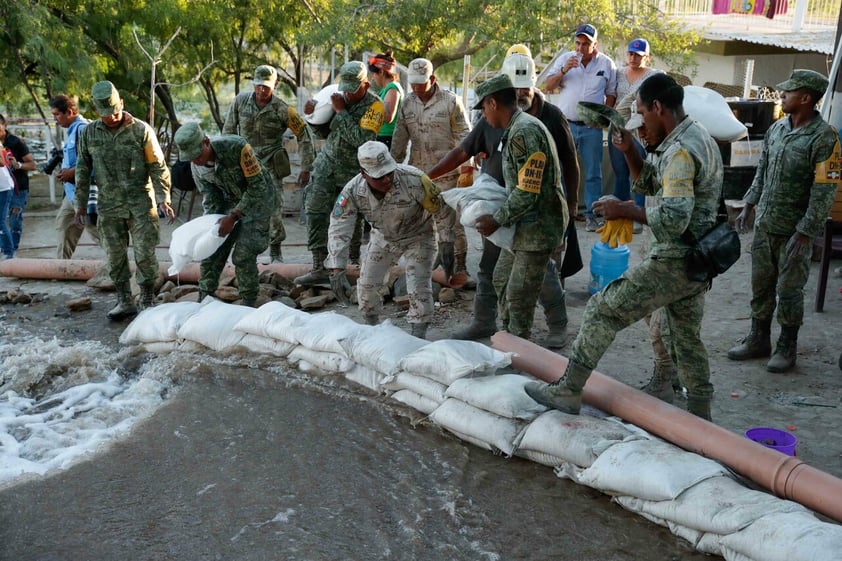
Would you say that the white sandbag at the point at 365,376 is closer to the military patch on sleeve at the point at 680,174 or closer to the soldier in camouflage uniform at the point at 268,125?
the military patch on sleeve at the point at 680,174

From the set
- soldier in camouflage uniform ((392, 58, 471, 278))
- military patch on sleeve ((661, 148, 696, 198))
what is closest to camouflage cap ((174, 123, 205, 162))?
soldier in camouflage uniform ((392, 58, 471, 278))

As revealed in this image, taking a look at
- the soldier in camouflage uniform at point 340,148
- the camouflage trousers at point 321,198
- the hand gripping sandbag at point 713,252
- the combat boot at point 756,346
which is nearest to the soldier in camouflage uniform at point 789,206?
the combat boot at point 756,346

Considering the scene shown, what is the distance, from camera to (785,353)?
4.55 metres

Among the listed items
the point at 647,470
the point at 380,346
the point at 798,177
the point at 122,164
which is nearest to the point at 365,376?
the point at 380,346

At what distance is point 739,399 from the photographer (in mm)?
4180

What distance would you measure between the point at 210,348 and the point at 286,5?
954cm

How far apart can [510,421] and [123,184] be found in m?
3.45

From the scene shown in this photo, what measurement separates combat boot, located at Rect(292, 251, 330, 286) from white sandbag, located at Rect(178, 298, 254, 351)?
3.48 ft

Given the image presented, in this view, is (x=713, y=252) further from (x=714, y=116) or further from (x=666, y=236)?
(x=714, y=116)

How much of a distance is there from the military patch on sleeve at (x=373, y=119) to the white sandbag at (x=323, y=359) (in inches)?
77.7

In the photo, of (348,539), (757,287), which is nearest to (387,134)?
(757,287)

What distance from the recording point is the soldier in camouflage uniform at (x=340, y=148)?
5953mm

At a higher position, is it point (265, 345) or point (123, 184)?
point (123, 184)

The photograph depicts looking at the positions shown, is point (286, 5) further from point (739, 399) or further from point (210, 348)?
point (739, 399)
